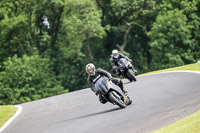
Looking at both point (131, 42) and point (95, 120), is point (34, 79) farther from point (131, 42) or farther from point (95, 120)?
point (95, 120)

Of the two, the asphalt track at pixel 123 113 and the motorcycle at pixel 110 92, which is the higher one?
the motorcycle at pixel 110 92

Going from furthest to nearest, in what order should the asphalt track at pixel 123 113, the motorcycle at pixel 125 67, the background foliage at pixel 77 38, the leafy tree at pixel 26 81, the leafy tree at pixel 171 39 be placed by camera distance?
the leafy tree at pixel 171 39 → the background foliage at pixel 77 38 → the leafy tree at pixel 26 81 → the motorcycle at pixel 125 67 → the asphalt track at pixel 123 113

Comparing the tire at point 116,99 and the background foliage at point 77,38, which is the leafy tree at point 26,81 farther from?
the tire at point 116,99

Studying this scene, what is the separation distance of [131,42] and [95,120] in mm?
42527

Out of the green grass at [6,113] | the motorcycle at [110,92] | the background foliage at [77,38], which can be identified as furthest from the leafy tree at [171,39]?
the motorcycle at [110,92]

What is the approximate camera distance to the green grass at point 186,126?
723 centimetres

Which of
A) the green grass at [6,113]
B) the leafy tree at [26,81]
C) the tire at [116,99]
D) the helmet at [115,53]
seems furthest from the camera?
the leafy tree at [26,81]

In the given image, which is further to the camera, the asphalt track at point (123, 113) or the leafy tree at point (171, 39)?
the leafy tree at point (171, 39)

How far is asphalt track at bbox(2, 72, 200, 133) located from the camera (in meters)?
9.23

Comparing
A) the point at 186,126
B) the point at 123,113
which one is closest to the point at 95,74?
the point at 123,113

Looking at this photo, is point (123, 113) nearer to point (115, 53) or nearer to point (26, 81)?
point (115, 53)

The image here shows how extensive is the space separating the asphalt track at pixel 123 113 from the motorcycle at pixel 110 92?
10.8 inches

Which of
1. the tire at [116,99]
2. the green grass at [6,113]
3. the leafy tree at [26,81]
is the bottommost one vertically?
the leafy tree at [26,81]

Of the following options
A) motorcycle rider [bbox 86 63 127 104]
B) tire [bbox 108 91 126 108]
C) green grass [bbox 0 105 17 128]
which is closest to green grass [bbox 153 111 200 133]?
tire [bbox 108 91 126 108]
